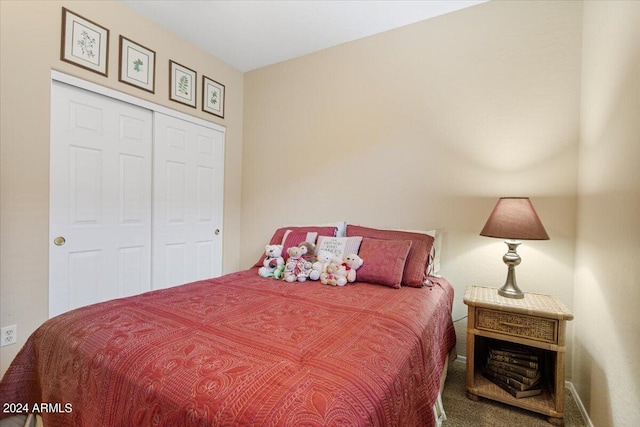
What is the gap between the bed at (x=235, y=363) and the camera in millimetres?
742

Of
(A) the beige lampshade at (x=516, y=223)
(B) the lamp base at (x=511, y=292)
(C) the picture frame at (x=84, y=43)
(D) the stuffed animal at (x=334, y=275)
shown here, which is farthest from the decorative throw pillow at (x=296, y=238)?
(C) the picture frame at (x=84, y=43)

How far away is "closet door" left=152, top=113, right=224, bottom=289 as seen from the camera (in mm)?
2627

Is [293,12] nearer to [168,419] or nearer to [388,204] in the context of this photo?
[388,204]

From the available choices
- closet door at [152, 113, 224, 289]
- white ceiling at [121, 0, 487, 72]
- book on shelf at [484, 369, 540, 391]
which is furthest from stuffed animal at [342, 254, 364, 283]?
white ceiling at [121, 0, 487, 72]

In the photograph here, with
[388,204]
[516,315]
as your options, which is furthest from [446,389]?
[388,204]

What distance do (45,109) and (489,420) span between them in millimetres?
3240

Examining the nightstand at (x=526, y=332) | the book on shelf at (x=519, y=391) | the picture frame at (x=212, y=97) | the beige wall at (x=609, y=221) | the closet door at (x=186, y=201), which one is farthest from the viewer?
the picture frame at (x=212, y=97)

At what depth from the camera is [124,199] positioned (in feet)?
7.80

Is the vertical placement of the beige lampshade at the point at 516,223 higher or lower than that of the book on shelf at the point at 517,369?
higher

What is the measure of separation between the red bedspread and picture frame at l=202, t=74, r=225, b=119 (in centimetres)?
214

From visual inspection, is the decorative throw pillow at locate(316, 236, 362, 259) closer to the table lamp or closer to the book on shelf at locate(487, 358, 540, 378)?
the table lamp

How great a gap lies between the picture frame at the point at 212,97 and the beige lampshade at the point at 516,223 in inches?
108

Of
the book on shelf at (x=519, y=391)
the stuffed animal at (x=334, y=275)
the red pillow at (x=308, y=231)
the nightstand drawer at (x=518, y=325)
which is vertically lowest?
the book on shelf at (x=519, y=391)

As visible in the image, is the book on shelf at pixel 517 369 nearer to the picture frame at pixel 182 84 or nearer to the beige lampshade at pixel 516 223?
the beige lampshade at pixel 516 223
